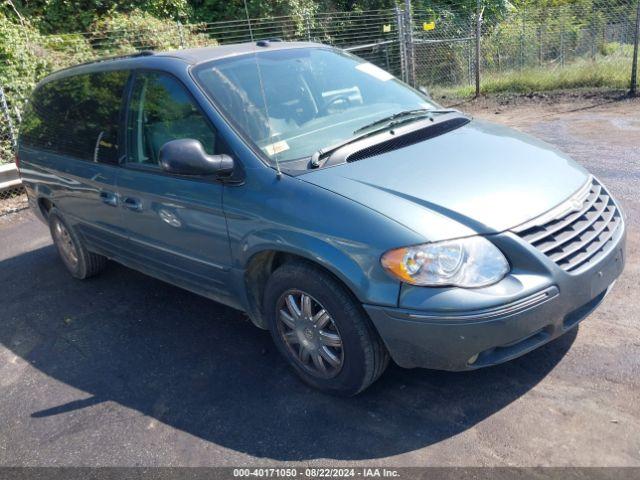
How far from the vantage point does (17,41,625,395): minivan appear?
2768 mm

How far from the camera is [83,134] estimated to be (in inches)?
183

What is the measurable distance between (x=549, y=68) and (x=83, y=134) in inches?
468

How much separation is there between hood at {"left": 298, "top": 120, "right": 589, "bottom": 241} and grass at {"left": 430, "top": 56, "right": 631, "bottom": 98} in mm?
9844

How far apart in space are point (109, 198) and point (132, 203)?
1.14 feet

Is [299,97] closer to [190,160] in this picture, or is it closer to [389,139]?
[389,139]

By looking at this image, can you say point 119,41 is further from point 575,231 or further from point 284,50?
point 575,231

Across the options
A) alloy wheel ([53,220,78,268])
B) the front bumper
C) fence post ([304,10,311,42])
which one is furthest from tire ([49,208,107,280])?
fence post ([304,10,311,42])

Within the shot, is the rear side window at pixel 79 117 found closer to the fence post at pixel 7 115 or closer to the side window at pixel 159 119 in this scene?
the side window at pixel 159 119

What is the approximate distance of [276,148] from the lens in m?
3.43

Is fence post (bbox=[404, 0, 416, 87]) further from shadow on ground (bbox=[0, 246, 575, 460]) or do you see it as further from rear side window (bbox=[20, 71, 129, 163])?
shadow on ground (bbox=[0, 246, 575, 460])

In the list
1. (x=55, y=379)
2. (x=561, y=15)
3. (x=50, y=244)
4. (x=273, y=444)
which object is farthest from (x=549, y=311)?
(x=561, y=15)

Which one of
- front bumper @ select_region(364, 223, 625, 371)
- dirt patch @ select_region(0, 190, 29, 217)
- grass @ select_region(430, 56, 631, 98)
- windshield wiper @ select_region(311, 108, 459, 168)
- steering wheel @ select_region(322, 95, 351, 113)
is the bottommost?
grass @ select_region(430, 56, 631, 98)

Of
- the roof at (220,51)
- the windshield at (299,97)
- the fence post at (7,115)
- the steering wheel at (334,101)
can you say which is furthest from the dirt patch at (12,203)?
the steering wheel at (334,101)

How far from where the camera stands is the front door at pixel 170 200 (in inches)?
141
